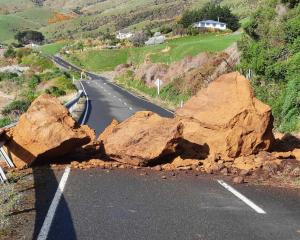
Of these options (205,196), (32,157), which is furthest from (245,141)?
(32,157)

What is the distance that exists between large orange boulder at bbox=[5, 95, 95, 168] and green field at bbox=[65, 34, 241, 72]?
49711mm

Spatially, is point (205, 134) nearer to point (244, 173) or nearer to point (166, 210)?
point (244, 173)

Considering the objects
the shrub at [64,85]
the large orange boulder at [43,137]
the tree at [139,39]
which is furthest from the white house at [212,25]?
the large orange boulder at [43,137]

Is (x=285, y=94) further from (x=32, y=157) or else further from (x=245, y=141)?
(x=32, y=157)

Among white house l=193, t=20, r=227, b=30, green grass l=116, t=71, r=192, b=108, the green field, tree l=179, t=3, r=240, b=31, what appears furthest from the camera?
tree l=179, t=3, r=240, b=31

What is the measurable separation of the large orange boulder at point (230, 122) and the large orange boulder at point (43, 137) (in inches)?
119

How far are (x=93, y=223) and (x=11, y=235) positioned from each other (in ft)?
4.12

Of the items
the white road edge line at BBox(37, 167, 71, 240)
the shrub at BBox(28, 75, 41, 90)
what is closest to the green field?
the shrub at BBox(28, 75, 41, 90)

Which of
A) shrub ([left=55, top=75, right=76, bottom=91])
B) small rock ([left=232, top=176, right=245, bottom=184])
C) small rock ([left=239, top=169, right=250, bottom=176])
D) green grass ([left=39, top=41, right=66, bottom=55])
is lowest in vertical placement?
green grass ([left=39, top=41, right=66, bottom=55])

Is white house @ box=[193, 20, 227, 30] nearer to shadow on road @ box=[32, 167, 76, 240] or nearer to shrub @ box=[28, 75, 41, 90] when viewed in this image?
shrub @ box=[28, 75, 41, 90]

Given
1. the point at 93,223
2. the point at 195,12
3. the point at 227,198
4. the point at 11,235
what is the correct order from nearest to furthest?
the point at 11,235
the point at 93,223
the point at 227,198
the point at 195,12

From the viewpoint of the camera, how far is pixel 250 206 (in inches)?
362

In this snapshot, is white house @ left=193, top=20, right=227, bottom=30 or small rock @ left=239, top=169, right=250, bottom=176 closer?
small rock @ left=239, top=169, right=250, bottom=176

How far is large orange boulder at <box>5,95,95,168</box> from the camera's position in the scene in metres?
12.5
